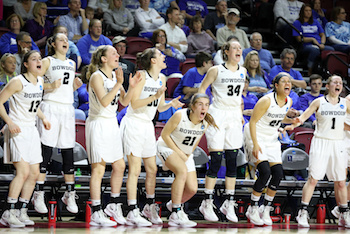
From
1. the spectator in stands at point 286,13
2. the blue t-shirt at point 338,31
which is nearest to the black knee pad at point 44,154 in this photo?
the spectator in stands at point 286,13

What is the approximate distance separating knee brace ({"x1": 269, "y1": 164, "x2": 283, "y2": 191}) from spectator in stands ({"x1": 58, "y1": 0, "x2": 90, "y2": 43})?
4.49 m

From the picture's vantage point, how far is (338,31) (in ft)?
40.6

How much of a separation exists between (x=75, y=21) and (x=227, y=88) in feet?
13.3

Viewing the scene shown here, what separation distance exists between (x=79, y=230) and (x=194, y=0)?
293 inches

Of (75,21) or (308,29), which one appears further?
(308,29)

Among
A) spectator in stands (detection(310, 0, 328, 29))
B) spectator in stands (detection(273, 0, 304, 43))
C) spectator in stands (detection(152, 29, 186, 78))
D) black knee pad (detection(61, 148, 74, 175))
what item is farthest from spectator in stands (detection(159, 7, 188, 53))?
black knee pad (detection(61, 148, 74, 175))

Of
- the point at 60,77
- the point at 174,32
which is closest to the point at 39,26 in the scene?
the point at 174,32

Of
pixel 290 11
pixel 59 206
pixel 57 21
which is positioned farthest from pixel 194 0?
pixel 59 206

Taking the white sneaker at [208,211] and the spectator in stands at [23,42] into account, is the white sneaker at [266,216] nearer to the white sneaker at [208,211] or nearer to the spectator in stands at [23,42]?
the white sneaker at [208,211]

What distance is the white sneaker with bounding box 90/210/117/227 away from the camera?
6.58 meters

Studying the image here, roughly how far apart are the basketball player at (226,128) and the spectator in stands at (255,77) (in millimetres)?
1579

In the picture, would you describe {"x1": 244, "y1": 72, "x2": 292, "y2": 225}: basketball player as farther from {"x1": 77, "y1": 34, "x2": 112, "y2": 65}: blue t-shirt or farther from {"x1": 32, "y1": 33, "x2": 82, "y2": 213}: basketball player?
{"x1": 77, "y1": 34, "x2": 112, "y2": 65}: blue t-shirt

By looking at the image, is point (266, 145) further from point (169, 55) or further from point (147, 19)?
point (147, 19)

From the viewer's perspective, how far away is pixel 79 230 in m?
6.16
